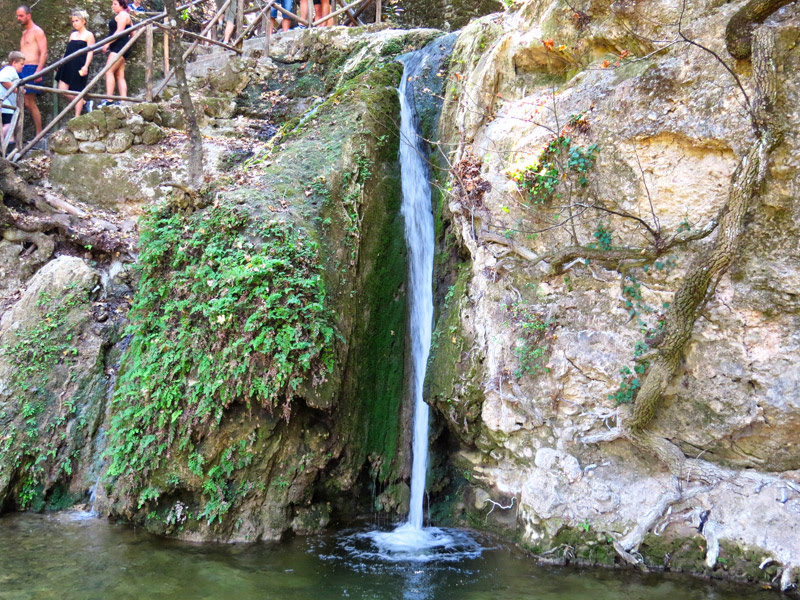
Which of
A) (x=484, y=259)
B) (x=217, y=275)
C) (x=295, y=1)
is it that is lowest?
(x=217, y=275)

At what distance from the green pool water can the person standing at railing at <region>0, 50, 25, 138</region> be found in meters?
7.35

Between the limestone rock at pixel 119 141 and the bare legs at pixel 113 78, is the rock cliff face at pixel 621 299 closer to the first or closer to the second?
the limestone rock at pixel 119 141

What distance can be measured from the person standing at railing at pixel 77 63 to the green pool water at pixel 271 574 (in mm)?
8185

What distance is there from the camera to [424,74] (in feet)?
29.2

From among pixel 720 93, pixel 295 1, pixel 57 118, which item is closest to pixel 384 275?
pixel 720 93

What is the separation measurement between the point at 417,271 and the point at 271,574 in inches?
153

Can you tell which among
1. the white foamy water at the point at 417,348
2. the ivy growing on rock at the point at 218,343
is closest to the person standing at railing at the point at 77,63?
the white foamy water at the point at 417,348

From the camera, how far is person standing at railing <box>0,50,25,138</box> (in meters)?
9.85

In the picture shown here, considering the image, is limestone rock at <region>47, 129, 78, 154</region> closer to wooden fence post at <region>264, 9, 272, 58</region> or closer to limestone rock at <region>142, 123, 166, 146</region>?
limestone rock at <region>142, 123, 166, 146</region>

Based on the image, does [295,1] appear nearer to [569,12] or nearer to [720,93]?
[569,12]

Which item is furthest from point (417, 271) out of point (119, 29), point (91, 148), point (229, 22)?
point (229, 22)

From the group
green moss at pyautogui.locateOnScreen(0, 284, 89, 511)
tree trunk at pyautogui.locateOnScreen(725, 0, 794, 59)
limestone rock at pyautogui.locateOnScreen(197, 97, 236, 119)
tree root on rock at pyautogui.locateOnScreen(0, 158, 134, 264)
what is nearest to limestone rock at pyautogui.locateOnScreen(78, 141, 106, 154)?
tree root on rock at pyautogui.locateOnScreen(0, 158, 134, 264)

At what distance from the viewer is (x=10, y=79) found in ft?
32.8

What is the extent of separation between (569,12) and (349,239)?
11.0 ft
